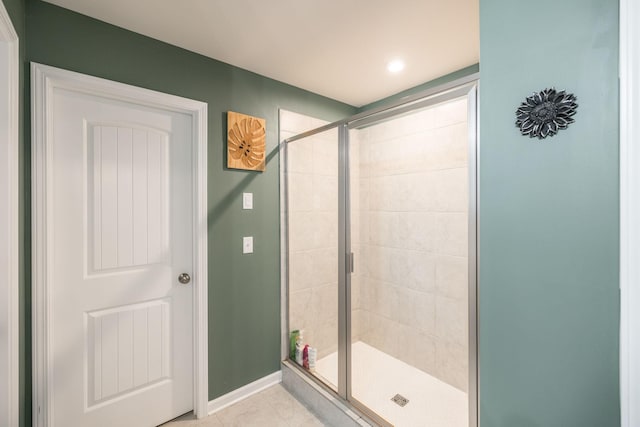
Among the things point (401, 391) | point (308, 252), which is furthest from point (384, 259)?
point (401, 391)

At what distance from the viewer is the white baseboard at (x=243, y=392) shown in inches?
74.5

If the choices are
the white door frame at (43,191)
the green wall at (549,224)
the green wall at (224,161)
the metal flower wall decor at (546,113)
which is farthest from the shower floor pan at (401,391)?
the metal flower wall decor at (546,113)

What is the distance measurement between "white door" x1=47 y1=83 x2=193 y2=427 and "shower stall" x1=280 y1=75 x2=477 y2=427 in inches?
31.3

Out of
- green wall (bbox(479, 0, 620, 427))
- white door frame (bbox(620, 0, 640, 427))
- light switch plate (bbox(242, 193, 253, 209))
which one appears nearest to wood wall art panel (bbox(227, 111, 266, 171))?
light switch plate (bbox(242, 193, 253, 209))

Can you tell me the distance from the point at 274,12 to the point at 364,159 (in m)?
1.25

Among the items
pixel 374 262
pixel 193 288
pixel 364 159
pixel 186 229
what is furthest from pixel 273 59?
pixel 374 262

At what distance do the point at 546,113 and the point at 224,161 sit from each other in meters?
1.73

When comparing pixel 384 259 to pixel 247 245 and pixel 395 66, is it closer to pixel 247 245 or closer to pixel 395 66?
pixel 247 245

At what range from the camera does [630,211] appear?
67cm

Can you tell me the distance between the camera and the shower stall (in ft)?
6.13

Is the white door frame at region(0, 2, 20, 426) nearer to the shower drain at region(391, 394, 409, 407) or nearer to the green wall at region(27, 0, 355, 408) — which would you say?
the green wall at region(27, 0, 355, 408)

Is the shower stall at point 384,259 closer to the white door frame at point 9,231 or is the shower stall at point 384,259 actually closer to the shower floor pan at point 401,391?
the shower floor pan at point 401,391

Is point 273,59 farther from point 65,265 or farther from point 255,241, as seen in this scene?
point 65,265

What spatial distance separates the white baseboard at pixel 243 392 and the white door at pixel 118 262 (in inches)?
6.8
